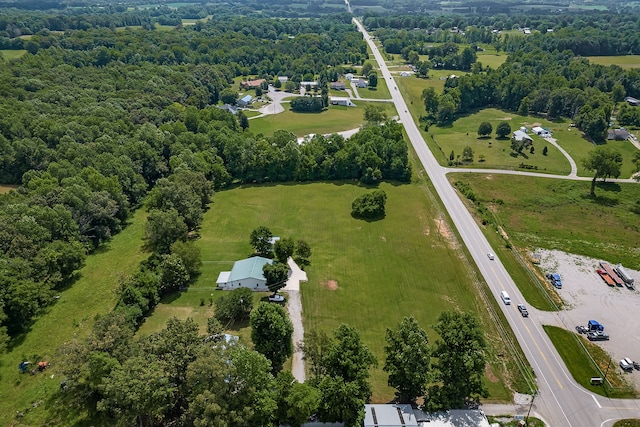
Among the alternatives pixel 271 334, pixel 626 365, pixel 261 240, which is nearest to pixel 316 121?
pixel 261 240

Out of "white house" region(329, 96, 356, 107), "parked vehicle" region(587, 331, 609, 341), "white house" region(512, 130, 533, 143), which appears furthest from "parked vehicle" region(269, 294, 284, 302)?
"white house" region(329, 96, 356, 107)

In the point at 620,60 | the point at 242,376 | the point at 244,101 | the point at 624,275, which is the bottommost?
the point at 624,275

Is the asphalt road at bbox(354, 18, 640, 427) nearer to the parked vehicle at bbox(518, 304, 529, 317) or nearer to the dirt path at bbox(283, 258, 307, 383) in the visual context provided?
the parked vehicle at bbox(518, 304, 529, 317)

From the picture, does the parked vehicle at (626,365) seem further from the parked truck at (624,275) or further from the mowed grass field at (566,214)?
the mowed grass field at (566,214)

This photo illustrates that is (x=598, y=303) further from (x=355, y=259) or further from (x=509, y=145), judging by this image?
(x=509, y=145)

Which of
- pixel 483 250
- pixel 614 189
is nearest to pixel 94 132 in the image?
pixel 483 250

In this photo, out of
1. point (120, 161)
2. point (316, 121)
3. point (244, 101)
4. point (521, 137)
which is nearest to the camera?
point (120, 161)
